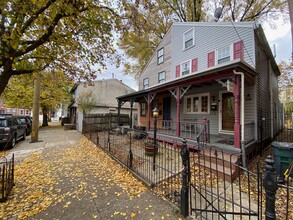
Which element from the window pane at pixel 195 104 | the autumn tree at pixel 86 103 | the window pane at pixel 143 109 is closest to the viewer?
the window pane at pixel 195 104

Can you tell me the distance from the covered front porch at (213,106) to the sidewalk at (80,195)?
2421 millimetres

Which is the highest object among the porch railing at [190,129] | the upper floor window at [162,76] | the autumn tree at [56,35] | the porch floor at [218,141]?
the upper floor window at [162,76]

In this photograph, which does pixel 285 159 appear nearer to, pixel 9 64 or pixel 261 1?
pixel 9 64

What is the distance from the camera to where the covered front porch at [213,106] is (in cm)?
504

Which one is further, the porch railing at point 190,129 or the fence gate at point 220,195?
the porch railing at point 190,129

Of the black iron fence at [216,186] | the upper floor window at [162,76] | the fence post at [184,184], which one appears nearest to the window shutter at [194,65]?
the upper floor window at [162,76]

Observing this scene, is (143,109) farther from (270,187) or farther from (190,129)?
(270,187)

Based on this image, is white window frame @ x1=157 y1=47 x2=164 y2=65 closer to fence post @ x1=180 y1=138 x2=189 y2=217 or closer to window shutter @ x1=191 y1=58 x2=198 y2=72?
window shutter @ x1=191 y1=58 x2=198 y2=72

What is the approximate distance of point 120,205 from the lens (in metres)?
3.19

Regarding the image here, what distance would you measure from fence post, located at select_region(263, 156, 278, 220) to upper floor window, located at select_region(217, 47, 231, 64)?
24.9 feet

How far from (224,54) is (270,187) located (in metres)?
8.04

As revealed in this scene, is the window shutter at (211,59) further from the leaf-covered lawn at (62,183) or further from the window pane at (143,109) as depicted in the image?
the leaf-covered lawn at (62,183)

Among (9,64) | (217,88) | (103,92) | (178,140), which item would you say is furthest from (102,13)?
(103,92)

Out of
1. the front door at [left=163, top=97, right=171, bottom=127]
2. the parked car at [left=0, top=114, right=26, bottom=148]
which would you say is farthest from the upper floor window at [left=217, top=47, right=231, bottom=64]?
the parked car at [left=0, top=114, right=26, bottom=148]
